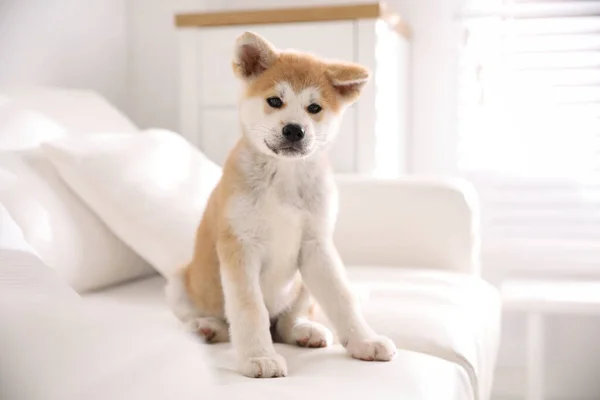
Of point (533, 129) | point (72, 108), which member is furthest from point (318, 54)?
point (533, 129)

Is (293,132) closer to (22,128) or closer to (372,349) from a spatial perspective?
(372,349)

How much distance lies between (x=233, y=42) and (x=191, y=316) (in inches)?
36.7

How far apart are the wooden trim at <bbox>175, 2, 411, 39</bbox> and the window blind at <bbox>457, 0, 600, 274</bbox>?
0.40m

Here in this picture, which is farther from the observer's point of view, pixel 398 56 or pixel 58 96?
pixel 398 56

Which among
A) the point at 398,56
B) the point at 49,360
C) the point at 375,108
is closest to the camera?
the point at 49,360

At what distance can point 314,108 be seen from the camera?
1.05 metres

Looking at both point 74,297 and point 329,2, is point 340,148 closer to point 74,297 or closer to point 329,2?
point 329,2

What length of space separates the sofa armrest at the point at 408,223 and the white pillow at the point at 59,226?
1.70 feet

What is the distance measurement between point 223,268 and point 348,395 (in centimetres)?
29

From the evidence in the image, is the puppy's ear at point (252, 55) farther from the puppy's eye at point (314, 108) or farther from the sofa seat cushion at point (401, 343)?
the sofa seat cushion at point (401, 343)

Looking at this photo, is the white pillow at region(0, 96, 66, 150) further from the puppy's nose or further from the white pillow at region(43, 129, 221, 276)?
the puppy's nose

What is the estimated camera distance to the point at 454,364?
3.62ft

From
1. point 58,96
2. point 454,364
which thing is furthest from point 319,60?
point 58,96

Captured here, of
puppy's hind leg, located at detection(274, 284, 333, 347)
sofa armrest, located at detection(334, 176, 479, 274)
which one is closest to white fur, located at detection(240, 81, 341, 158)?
puppy's hind leg, located at detection(274, 284, 333, 347)
